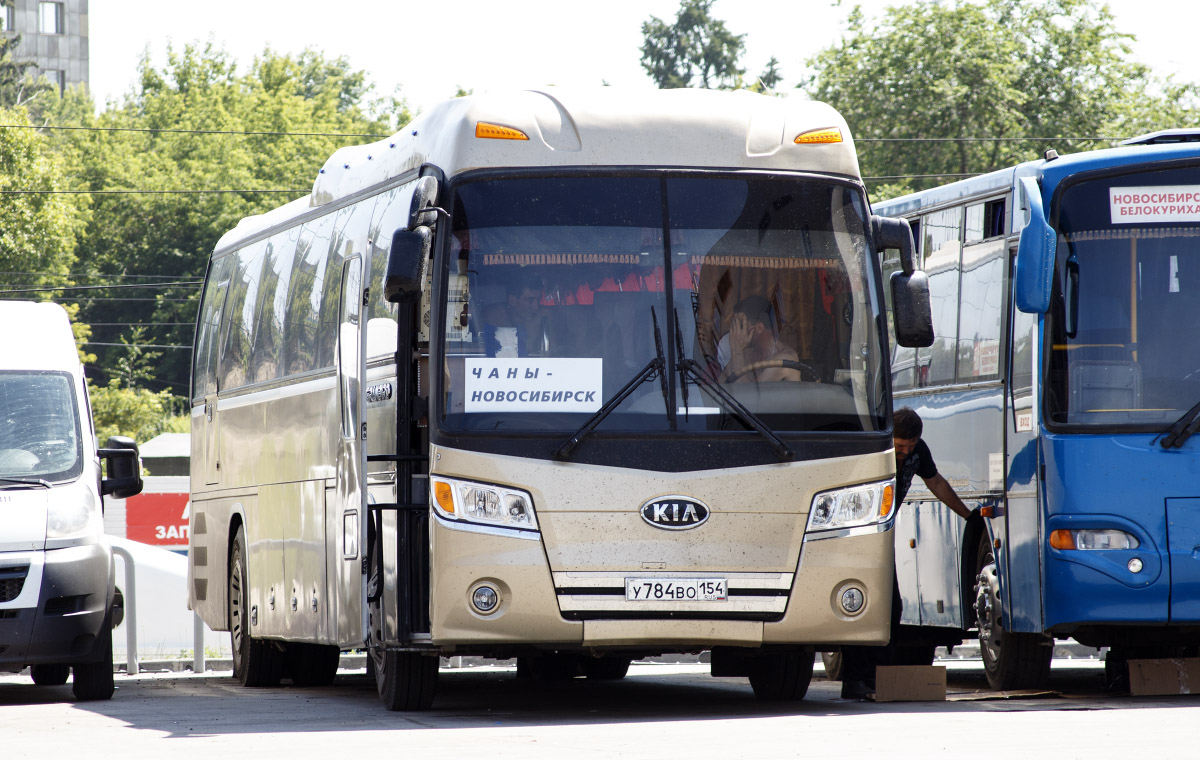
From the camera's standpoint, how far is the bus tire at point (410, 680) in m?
11.6

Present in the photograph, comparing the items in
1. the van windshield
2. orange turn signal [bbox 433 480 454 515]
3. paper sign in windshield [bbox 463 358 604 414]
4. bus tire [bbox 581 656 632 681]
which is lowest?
bus tire [bbox 581 656 632 681]

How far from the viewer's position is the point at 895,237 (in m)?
11.1

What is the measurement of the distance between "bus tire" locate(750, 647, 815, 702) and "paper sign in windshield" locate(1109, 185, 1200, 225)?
123 inches

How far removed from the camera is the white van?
13.3m

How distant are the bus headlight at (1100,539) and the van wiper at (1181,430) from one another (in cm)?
55

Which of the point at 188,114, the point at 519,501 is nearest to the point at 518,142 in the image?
the point at 519,501

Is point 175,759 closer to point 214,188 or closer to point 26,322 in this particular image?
point 26,322

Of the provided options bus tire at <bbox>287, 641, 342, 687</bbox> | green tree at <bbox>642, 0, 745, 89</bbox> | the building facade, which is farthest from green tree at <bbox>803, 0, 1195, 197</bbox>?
the building facade

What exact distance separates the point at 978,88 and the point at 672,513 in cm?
3987

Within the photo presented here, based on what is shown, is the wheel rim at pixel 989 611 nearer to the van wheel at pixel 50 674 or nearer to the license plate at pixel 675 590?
the license plate at pixel 675 590

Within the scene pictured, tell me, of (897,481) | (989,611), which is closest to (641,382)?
(897,481)

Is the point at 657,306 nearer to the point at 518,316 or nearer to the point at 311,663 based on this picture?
the point at 518,316

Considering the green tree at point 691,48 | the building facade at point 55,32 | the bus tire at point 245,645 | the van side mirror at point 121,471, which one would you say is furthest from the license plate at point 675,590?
the building facade at point 55,32

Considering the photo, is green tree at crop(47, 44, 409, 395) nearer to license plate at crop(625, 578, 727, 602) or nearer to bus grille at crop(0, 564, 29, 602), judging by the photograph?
bus grille at crop(0, 564, 29, 602)
